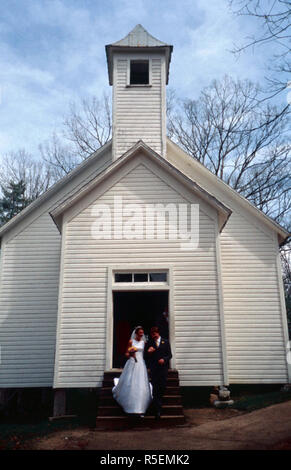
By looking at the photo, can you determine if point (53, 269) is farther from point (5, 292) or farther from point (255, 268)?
point (255, 268)

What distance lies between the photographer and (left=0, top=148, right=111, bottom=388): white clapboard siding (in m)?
11.8

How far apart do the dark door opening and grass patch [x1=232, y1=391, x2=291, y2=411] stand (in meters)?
4.21

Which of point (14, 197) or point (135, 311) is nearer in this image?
point (135, 311)

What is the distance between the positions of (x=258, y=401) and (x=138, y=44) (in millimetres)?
12740

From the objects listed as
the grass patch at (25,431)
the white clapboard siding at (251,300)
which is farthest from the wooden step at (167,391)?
the white clapboard siding at (251,300)

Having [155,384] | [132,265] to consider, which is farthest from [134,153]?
[155,384]

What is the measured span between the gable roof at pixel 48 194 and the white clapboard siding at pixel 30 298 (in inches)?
4.6

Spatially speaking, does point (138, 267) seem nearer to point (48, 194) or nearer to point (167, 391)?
point (167, 391)

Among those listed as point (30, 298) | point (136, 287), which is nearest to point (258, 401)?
point (136, 287)

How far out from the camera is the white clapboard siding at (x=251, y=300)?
1096cm

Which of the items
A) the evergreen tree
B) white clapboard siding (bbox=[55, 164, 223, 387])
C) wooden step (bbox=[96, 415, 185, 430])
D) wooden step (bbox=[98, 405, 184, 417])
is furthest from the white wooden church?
the evergreen tree

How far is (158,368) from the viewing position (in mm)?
8188

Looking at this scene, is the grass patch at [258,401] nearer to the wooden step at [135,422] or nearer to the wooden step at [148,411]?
the wooden step at [148,411]

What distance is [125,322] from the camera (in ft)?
45.5
